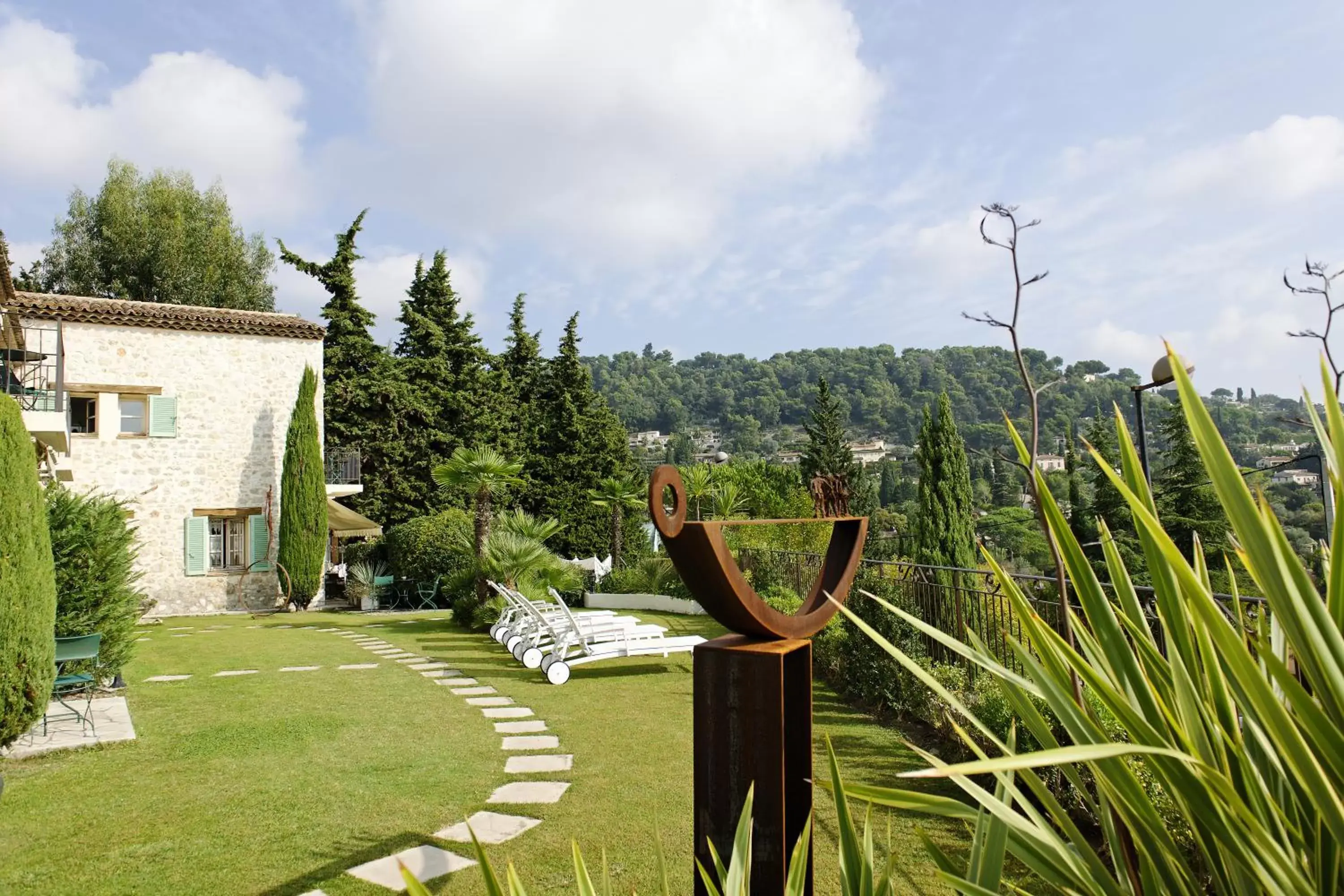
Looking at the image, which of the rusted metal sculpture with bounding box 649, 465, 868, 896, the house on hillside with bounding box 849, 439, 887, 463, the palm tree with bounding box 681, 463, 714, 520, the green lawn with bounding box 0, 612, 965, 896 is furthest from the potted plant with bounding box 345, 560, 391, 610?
the house on hillside with bounding box 849, 439, 887, 463

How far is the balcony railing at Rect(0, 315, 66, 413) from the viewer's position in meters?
11.0

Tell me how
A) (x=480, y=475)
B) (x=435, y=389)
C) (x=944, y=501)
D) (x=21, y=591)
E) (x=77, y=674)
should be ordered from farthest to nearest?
(x=435, y=389)
(x=944, y=501)
(x=480, y=475)
(x=77, y=674)
(x=21, y=591)

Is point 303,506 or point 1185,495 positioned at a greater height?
point 303,506

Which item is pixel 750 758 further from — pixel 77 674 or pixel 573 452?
pixel 573 452

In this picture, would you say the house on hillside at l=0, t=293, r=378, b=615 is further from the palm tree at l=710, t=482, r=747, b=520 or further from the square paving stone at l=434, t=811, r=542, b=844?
the square paving stone at l=434, t=811, r=542, b=844

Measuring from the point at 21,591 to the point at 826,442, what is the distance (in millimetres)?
24470

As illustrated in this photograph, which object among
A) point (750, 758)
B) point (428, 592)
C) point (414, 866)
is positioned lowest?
point (428, 592)

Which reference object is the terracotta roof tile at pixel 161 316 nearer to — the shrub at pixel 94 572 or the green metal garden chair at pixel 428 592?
the green metal garden chair at pixel 428 592

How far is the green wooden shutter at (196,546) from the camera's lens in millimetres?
17031

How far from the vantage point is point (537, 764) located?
5.20 metres

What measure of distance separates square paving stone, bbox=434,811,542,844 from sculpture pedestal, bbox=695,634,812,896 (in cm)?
176

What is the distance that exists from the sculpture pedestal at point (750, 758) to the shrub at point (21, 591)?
4.83 metres

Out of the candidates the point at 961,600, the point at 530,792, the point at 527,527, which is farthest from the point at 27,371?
the point at 961,600

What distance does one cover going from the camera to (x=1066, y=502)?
31.5 m
